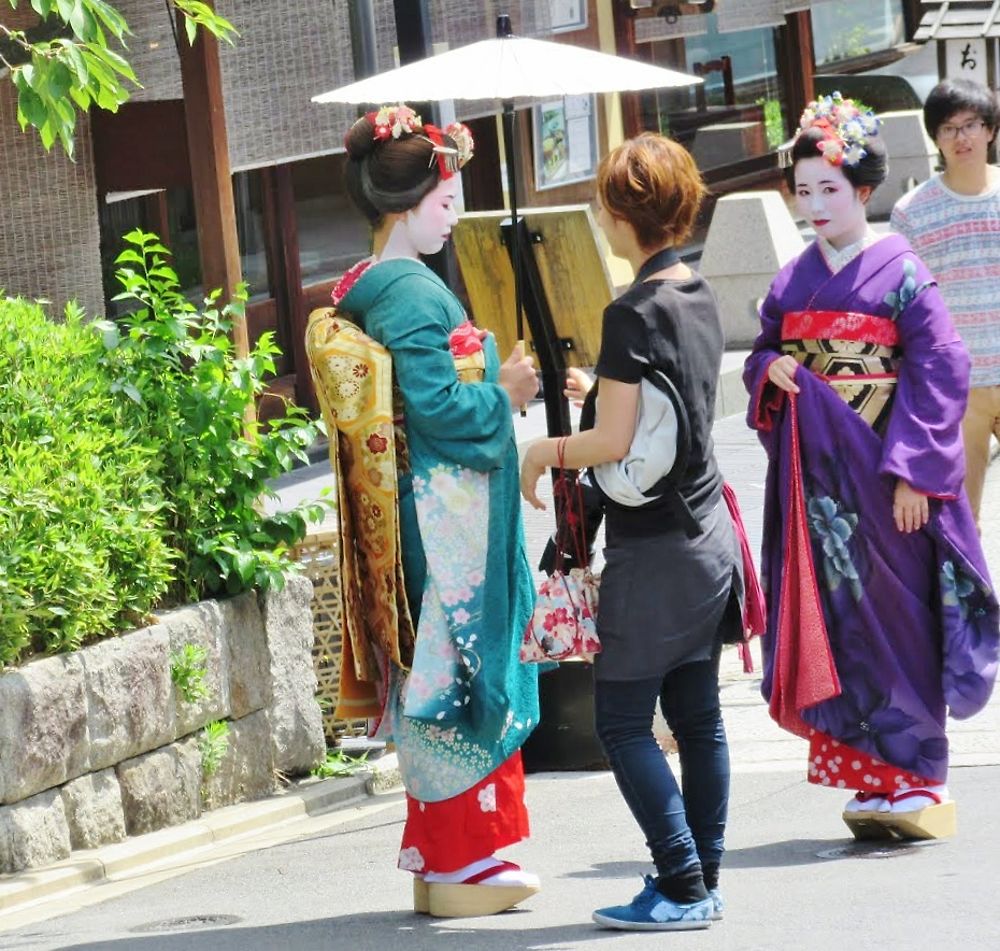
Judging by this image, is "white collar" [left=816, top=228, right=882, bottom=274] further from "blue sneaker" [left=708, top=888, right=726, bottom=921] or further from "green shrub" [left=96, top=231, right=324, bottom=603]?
"green shrub" [left=96, top=231, right=324, bottom=603]

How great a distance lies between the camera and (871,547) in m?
5.21

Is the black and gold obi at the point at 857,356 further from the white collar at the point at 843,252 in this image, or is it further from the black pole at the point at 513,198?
the black pole at the point at 513,198

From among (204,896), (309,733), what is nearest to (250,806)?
(309,733)

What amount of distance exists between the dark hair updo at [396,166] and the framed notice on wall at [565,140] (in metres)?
9.63

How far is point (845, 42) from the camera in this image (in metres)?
23.3

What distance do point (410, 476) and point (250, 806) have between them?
1895mm

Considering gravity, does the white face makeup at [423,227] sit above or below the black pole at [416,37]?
below

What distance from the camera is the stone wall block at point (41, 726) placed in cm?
544

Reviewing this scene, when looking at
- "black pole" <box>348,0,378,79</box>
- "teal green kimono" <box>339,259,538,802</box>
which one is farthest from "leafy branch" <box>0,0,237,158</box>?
"black pole" <box>348,0,378,79</box>

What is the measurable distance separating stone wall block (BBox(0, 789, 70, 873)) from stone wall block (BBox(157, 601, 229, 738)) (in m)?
0.55

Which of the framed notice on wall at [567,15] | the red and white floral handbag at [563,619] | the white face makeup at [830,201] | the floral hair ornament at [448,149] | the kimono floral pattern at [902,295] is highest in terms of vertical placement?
the framed notice on wall at [567,15]

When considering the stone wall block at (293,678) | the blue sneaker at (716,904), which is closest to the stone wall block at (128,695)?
the stone wall block at (293,678)

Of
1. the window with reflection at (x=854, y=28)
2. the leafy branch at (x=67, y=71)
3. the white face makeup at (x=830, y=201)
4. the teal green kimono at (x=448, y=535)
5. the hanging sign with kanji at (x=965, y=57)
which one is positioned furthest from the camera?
the window with reflection at (x=854, y=28)

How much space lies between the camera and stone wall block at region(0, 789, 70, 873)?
18.0ft
